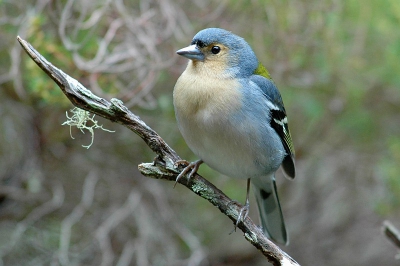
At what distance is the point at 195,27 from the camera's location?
440 cm

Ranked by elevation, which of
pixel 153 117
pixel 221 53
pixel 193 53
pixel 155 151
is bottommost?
pixel 155 151

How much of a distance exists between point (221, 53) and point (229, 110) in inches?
18.2

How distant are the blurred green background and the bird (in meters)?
0.75

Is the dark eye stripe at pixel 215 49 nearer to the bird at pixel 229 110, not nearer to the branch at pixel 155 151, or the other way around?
the bird at pixel 229 110

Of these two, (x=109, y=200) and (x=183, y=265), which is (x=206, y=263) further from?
(x=109, y=200)

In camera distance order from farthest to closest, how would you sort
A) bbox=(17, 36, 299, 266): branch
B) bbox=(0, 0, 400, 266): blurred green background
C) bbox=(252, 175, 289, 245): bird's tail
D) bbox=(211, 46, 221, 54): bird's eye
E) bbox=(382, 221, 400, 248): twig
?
bbox=(0, 0, 400, 266): blurred green background → bbox=(252, 175, 289, 245): bird's tail → bbox=(211, 46, 221, 54): bird's eye → bbox=(382, 221, 400, 248): twig → bbox=(17, 36, 299, 266): branch

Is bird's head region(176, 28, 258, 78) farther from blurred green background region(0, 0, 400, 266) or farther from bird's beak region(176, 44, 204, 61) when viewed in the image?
blurred green background region(0, 0, 400, 266)

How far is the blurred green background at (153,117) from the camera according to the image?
3877 mm

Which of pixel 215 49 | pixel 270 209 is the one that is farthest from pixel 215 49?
pixel 270 209

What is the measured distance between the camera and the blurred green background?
153 inches

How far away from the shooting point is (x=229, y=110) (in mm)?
2822

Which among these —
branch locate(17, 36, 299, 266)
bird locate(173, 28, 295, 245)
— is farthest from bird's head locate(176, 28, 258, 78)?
branch locate(17, 36, 299, 266)

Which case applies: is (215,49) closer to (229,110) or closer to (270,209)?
(229,110)

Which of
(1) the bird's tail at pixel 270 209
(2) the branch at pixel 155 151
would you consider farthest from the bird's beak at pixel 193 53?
(1) the bird's tail at pixel 270 209
